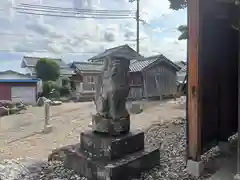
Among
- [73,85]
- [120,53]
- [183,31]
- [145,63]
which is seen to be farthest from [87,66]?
[120,53]

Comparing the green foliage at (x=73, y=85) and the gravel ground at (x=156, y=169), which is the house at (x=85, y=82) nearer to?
the green foliage at (x=73, y=85)

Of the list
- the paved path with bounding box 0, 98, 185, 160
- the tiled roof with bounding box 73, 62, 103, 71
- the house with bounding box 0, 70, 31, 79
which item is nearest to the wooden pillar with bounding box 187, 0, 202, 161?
the paved path with bounding box 0, 98, 185, 160

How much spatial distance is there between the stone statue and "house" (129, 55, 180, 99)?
1603 cm

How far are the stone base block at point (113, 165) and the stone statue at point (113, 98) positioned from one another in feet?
1.74

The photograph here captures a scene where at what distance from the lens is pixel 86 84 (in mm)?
24250

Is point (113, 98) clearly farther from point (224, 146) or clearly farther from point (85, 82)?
point (85, 82)

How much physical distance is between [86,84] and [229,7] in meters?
19.8

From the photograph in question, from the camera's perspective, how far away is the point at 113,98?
471 centimetres

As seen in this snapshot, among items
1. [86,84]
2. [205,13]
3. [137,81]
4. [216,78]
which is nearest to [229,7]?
[205,13]

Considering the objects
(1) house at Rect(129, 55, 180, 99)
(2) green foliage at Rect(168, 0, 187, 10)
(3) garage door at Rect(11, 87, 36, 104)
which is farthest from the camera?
(3) garage door at Rect(11, 87, 36, 104)

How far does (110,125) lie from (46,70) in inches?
917

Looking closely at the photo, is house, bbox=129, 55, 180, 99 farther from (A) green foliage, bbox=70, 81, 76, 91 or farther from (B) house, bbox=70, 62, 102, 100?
(A) green foliage, bbox=70, 81, 76, 91

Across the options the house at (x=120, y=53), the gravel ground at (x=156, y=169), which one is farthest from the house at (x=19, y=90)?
the gravel ground at (x=156, y=169)

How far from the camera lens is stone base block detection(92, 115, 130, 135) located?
4.68 meters
